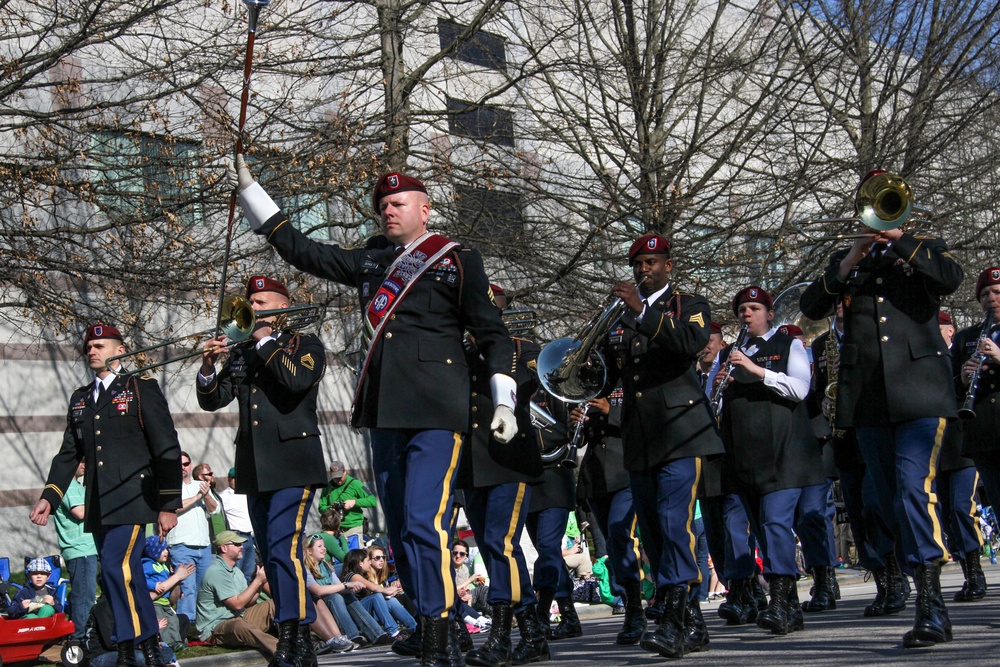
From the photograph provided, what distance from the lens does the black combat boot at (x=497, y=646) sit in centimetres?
727

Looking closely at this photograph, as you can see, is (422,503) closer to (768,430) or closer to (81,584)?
(768,430)

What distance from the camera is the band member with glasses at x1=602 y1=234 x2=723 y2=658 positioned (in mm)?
7102

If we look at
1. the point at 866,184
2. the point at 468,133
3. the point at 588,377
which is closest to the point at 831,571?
the point at 588,377

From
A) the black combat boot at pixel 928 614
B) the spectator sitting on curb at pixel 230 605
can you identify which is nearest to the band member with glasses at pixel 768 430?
the black combat boot at pixel 928 614

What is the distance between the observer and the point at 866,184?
6875 millimetres

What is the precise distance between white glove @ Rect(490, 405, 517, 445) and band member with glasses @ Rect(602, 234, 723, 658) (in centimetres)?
104

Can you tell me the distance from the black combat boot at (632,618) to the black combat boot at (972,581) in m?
2.39

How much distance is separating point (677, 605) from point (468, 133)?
10586mm

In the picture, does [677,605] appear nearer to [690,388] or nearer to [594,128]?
[690,388]

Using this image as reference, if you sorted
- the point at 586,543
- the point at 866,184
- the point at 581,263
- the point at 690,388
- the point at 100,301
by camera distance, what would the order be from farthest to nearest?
1. the point at 586,543
2. the point at 581,263
3. the point at 100,301
4. the point at 690,388
5. the point at 866,184

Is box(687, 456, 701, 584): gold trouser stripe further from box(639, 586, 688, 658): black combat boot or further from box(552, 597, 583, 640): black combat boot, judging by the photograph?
box(552, 597, 583, 640): black combat boot

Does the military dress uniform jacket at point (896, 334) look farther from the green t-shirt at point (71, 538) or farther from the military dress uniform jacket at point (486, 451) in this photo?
the green t-shirt at point (71, 538)

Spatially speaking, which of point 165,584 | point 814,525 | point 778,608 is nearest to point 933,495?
point 778,608

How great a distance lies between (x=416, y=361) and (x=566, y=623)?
4.02 meters
